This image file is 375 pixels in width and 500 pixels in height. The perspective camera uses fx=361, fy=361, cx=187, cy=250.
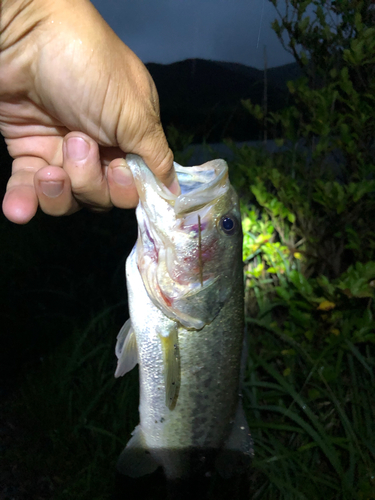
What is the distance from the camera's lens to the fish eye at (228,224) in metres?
1.38

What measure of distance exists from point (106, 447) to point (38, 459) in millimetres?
433

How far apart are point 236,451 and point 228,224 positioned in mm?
1033

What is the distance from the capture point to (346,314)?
2.40 metres

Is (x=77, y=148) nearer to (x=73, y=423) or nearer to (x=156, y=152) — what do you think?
(x=156, y=152)

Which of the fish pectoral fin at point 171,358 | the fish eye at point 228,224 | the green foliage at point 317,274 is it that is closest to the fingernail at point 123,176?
the fish eye at point 228,224

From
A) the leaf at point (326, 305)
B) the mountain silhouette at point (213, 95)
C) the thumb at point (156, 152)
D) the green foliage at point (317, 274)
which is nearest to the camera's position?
the thumb at point (156, 152)

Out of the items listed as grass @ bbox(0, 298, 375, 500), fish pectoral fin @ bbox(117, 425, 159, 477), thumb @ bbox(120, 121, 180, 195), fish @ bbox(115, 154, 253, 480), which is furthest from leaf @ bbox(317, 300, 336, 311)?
thumb @ bbox(120, 121, 180, 195)

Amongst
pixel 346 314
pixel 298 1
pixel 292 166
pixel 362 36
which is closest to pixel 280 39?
pixel 298 1

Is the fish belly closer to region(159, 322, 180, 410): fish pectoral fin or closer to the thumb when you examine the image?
region(159, 322, 180, 410): fish pectoral fin

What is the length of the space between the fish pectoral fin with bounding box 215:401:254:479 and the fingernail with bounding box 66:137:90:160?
4.28 ft

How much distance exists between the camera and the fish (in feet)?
4.38

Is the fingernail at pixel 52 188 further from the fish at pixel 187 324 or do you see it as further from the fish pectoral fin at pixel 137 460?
the fish pectoral fin at pixel 137 460

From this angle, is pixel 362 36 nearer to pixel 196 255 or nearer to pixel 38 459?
pixel 196 255

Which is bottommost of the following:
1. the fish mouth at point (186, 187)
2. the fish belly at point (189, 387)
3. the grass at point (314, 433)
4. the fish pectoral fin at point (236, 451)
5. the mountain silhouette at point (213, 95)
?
the grass at point (314, 433)
